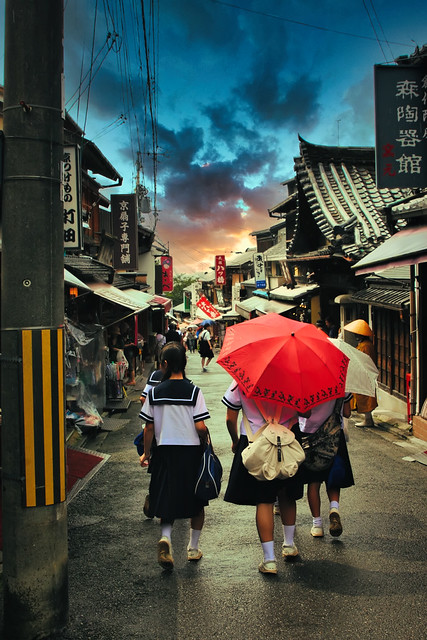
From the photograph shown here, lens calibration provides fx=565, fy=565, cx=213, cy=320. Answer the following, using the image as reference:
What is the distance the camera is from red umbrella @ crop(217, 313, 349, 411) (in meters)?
4.89

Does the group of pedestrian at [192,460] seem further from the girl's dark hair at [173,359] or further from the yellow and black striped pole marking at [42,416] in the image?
the yellow and black striped pole marking at [42,416]

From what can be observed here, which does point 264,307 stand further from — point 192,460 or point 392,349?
point 192,460

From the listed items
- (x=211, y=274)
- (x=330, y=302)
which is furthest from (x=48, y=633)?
→ (x=211, y=274)

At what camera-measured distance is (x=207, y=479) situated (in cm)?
518

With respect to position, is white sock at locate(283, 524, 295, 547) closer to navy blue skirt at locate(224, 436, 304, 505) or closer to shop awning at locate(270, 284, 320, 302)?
navy blue skirt at locate(224, 436, 304, 505)

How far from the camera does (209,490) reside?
A: 518 cm

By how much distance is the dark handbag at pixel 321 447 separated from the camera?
18.5 feet

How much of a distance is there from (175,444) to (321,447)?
149cm

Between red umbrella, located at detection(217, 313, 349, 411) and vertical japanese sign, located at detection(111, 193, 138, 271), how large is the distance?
18689 mm

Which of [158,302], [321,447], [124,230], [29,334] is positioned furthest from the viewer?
[124,230]

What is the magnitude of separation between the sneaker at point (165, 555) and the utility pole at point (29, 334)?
4.60ft

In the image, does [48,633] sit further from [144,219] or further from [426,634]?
[144,219]

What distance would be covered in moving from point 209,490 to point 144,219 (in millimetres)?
34463

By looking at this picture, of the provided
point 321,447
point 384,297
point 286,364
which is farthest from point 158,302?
point 286,364
